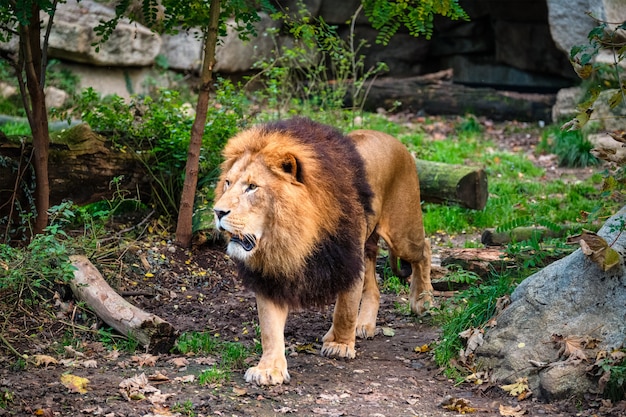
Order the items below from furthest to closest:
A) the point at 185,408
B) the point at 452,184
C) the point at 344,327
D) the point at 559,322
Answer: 1. the point at 452,184
2. the point at 344,327
3. the point at 559,322
4. the point at 185,408

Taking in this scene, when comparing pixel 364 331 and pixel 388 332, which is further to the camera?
pixel 388 332

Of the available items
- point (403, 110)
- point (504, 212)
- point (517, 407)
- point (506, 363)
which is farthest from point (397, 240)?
point (403, 110)

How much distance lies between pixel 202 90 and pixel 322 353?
233 centimetres

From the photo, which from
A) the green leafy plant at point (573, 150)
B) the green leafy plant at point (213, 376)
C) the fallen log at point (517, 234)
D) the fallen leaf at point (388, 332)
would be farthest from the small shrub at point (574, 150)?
the green leafy plant at point (213, 376)

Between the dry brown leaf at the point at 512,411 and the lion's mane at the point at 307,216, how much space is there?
45.0 inches

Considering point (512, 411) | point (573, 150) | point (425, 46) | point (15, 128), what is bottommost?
point (512, 411)

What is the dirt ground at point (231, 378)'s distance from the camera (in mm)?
4207

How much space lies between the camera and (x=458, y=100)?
13.3 m

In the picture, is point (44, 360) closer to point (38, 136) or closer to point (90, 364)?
point (90, 364)

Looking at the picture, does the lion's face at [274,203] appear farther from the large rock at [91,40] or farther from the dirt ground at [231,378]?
the large rock at [91,40]

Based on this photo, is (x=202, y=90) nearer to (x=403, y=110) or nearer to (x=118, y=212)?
(x=118, y=212)

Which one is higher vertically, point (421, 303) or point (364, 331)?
point (421, 303)

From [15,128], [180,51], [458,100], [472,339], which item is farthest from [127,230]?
[458,100]

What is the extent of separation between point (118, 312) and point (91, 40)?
8014 millimetres
